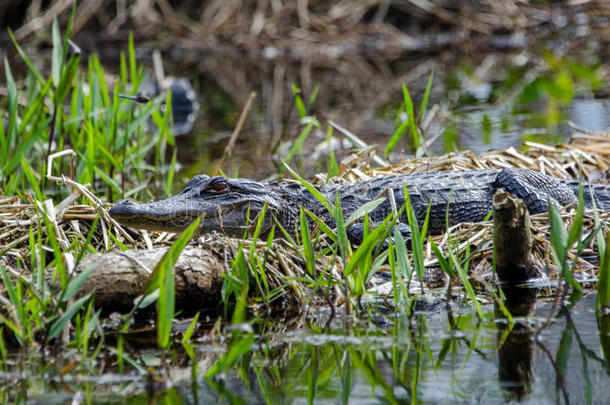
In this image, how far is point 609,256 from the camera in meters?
2.93

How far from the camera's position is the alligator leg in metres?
4.41

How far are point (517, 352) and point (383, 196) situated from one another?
1770mm

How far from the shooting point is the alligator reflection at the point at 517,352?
2551mm

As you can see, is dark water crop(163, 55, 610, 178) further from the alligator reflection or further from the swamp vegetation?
the alligator reflection

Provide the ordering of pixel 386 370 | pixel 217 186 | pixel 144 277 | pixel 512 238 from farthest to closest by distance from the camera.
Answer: pixel 217 186
pixel 512 238
pixel 144 277
pixel 386 370

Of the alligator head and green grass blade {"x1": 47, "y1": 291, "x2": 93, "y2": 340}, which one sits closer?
green grass blade {"x1": 47, "y1": 291, "x2": 93, "y2": 340}

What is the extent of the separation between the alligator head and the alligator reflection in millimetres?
1323

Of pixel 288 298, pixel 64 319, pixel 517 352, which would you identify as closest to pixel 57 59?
pixel 288 298

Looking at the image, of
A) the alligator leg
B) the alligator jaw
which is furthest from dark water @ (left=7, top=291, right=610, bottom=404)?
the alligator leg

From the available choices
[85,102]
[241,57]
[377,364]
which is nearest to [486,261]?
[377,364]

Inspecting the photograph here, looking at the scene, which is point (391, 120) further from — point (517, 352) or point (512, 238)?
point (517, 352)

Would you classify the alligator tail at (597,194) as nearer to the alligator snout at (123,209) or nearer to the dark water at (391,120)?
the dark water at (391,120)

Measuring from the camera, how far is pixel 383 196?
446 centimetres

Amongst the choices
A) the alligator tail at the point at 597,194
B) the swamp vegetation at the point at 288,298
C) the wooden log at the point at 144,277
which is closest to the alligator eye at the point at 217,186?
the swamp vegetation at the point at 288,298
